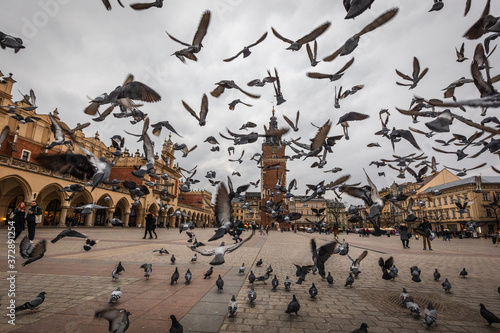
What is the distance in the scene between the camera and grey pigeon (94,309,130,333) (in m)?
2.42

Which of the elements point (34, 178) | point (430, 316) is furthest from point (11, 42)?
point (34, 178)

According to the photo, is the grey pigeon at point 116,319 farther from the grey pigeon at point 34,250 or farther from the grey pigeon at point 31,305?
the grey pigeon at point 34,250

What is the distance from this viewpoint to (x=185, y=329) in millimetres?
2781

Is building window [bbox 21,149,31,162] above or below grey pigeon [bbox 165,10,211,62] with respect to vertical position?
above

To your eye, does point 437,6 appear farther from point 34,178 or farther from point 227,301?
point 34,178

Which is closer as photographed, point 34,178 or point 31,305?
point 31,305

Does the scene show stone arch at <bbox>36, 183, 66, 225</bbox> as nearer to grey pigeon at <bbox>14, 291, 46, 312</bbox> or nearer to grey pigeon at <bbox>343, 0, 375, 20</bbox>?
grey pigeon at <bbox>14, 291, 46, 312</bbox>

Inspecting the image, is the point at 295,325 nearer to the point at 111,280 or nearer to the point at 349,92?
the point at 111,280

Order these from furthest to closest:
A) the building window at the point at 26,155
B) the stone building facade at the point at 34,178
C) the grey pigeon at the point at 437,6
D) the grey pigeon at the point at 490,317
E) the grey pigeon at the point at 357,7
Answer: the building window at the point at 26,155, the stone building facade at the point at 34,178, the grey pigeon at the point at 437,6, the grey pigeon at the point at 490,317, the grey pigeon at the point at 357,7

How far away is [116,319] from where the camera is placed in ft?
8.17

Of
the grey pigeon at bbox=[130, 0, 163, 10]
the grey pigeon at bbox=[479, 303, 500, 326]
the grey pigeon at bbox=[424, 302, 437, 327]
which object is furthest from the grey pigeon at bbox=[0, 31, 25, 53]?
the grey pigeon at bbox=[479, 303, 500, 326]

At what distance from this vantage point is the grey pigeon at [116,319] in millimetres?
2422

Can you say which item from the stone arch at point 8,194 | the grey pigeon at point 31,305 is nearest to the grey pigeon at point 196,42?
the grey pigeon at point 31,305

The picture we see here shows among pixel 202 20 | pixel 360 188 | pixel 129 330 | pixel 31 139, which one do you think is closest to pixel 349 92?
pixel 360 188
